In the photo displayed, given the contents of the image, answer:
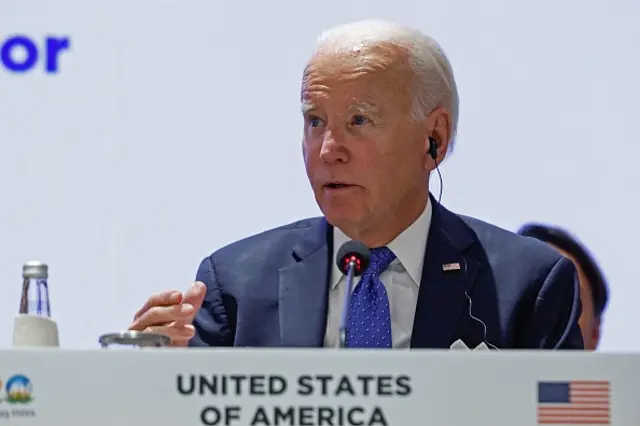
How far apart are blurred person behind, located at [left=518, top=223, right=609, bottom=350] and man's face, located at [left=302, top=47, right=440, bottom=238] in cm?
88

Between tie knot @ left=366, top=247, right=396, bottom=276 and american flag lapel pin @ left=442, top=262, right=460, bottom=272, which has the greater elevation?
tie knot @ left=366, top=247, right=396, bottom=276

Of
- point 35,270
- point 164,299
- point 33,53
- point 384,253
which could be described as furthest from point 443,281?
point 33,53

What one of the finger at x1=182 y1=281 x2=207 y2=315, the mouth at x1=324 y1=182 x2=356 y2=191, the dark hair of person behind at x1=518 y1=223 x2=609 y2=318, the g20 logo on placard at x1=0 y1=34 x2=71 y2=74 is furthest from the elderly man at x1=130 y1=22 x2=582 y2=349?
the g20 logo on placard at x1=0 y1=34 x2=71 y2=74

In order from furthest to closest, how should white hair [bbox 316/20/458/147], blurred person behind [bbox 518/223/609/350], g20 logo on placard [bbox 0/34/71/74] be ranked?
blurred person behind [bbox 518/223/609/350]
g20 logo on placard [bbox 0/34/71/74]
white hair [bbox 316/20/458/147]

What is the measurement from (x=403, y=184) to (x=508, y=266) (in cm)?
34

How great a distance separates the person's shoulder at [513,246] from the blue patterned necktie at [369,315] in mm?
346

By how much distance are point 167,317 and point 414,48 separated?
1.06 m

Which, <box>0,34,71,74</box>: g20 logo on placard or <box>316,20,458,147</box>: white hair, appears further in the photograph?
<box>0,34,71,74</box>: g20 logo on placard

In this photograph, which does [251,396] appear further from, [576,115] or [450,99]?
[576,115]

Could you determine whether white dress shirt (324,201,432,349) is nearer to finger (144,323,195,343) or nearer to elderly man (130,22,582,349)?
elderly man (130,22,582,349)

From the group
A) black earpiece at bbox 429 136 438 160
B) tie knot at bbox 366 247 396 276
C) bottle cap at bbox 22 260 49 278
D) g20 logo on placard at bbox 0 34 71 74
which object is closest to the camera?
bottle cap at bbox 22 260 49 278

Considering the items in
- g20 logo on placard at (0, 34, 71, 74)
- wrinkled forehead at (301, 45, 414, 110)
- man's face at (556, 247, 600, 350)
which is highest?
g20 logo on placard at (0, 34, 71, 74)

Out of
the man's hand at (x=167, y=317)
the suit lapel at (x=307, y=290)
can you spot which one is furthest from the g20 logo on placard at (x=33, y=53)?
the man's hand at (x=167, y=317)

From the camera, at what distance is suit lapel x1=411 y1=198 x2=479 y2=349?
3.09m
